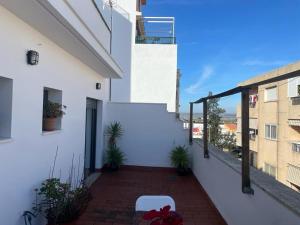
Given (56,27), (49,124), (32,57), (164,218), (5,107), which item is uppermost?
(56,27)

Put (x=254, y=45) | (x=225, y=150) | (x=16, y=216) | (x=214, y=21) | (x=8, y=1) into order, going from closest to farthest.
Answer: (x=8, y=1) < (x=16, y=216) < (x=225, y=150) < (x=214, y=21) < (x=254, y=45)

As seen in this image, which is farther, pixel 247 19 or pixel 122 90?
pixel 247 19

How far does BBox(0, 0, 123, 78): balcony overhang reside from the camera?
125 inches

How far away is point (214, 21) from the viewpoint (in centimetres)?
1666

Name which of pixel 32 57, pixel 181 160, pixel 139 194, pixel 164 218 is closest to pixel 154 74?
pixel 181 160

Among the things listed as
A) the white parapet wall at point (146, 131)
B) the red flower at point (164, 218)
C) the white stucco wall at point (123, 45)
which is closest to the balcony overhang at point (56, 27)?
the red flower at point (164, 218)

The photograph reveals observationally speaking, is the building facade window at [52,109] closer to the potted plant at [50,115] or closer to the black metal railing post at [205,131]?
the potted plant at [50,115]

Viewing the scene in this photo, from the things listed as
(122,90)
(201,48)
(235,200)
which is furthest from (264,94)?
(201,48)

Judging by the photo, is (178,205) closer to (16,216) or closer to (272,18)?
(16,216)

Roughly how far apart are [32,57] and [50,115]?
1180mm

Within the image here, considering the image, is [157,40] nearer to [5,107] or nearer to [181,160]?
[181,160]

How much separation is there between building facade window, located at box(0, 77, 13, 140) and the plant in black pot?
5606mm

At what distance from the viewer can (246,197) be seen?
3549 millimetres

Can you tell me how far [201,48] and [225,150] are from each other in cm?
1592
